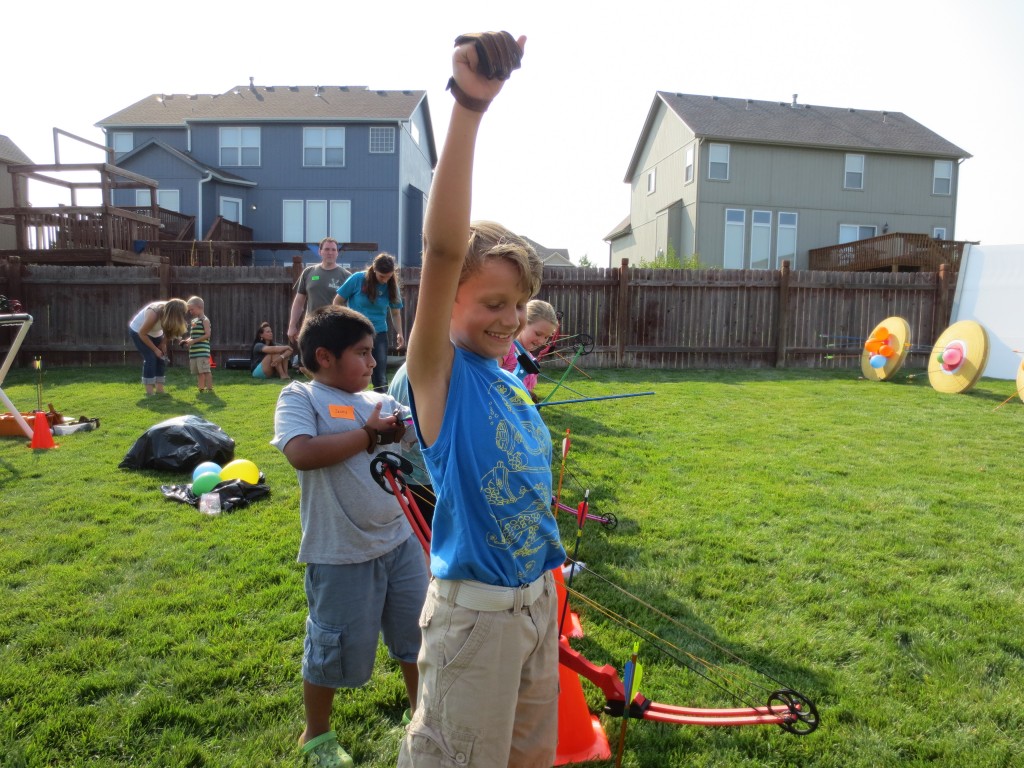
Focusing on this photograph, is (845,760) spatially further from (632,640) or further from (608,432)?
(608,432)

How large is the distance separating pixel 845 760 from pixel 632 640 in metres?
0.96

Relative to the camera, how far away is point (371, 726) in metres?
2.55

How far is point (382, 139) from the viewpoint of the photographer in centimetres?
2427

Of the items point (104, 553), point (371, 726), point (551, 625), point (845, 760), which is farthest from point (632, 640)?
point (104, 553)

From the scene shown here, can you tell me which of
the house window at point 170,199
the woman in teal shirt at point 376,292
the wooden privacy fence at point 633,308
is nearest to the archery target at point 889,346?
the wooden privacy fence at point 633,308

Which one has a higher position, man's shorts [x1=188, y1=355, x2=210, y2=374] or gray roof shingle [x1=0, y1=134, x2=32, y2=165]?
gray roof shingle [x1=0, y1=134, x2=32, y2=165]

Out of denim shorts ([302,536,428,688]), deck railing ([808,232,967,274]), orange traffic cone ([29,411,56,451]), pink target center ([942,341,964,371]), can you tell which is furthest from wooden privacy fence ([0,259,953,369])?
denim shorts ([302,536,428,688])

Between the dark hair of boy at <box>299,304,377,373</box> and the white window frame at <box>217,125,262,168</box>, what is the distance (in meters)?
24.5

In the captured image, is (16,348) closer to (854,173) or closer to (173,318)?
(173,318)

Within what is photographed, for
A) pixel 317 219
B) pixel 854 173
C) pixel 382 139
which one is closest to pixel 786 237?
pixel 854 173

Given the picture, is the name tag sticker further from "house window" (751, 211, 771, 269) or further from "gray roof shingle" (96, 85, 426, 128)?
"house window" (751, 211, 771, 269)

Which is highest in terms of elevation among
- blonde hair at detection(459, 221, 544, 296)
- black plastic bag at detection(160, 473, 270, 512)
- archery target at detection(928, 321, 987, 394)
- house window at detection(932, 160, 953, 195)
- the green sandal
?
house window at detection(932, 160, 953, 195)

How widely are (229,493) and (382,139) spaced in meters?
21.4

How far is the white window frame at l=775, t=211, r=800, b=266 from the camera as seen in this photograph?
24.8 metres
